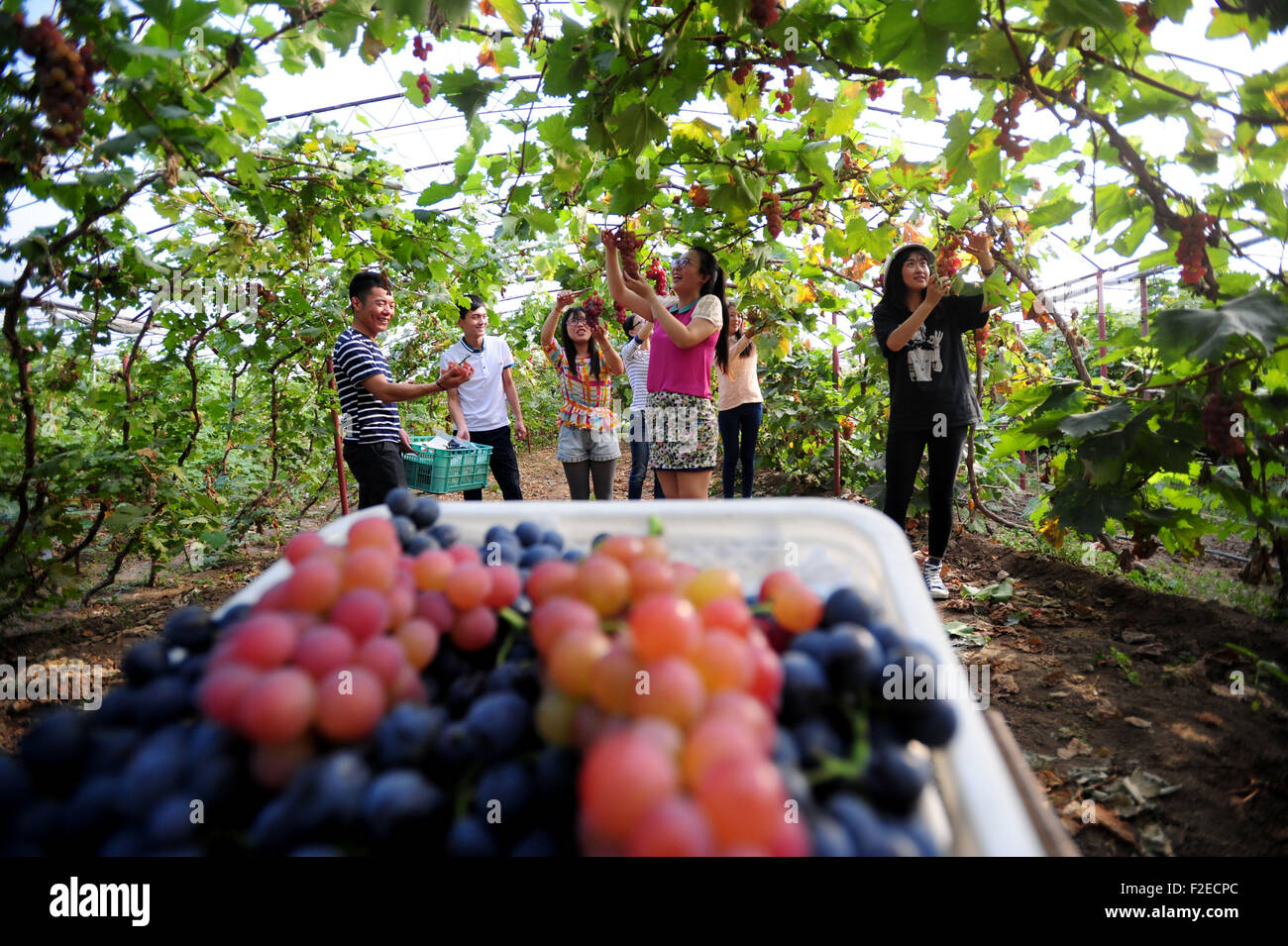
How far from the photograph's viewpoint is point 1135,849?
160 cm

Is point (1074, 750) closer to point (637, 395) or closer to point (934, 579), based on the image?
point (934, 579)

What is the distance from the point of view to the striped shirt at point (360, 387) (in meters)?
2.96

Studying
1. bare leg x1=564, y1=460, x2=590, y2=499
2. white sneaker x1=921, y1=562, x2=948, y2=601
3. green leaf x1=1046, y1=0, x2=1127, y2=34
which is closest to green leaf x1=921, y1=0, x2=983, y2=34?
green leaf x1=1046, y1=0, x2=1127, y2=34

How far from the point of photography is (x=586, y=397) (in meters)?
4.46

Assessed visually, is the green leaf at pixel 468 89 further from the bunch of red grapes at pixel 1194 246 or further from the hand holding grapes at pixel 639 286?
the bunch of red grapes at pixel 1194 246

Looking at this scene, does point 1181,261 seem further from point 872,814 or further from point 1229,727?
point 872,814

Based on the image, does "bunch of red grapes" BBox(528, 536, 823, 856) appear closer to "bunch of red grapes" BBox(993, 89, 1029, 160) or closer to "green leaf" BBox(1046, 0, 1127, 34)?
"green leaf" BBox(1046, 0, 1127, 34)

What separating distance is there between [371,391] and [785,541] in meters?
2.51

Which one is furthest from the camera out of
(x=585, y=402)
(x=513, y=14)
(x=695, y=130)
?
(x=585, y=402)

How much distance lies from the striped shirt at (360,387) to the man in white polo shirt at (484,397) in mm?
1127

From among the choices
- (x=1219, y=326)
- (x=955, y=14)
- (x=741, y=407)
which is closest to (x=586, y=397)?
(x=741, y=407)

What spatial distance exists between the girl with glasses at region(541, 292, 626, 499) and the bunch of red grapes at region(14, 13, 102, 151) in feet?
9.45

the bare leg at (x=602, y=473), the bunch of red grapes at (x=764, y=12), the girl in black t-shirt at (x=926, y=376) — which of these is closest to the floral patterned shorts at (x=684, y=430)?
the girl in black t-shirt at (x=926, y=376)
